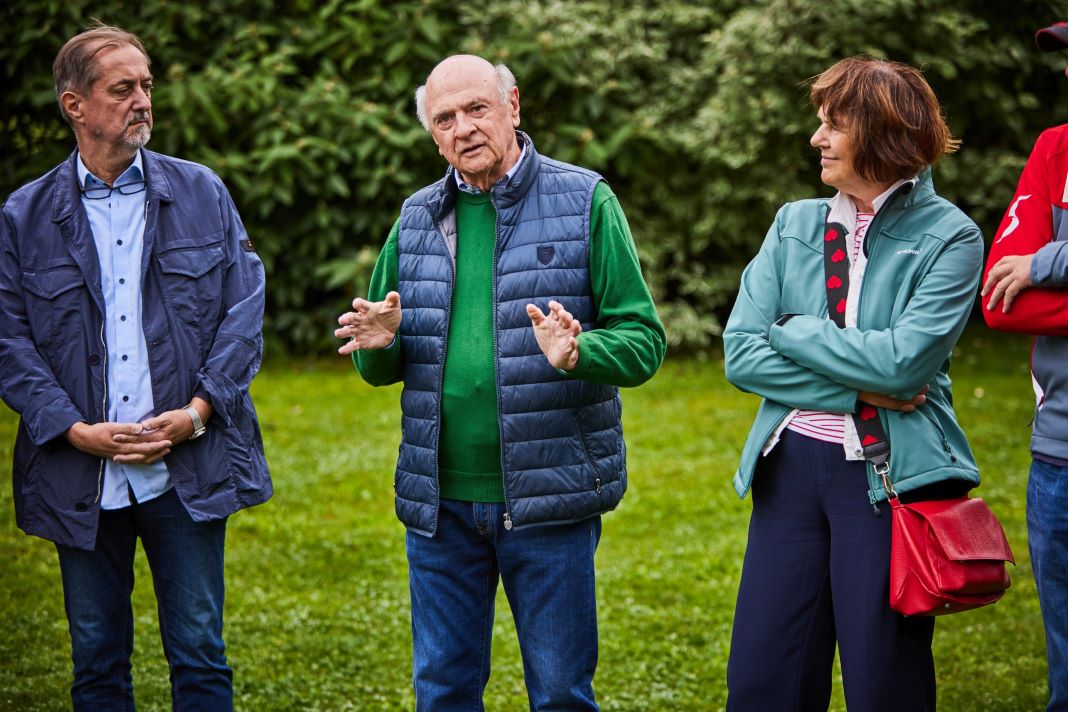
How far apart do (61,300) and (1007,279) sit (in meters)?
2.53

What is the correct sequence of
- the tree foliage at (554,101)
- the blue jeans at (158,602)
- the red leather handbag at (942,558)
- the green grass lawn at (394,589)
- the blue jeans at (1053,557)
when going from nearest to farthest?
1. the red leather handbag at (942,558)
2. the blue jeans at (1053,557)
3. the blue jeans at (158,602)
4. the green grass lawn at (394,589)
5. the tree foliage at (554,101)

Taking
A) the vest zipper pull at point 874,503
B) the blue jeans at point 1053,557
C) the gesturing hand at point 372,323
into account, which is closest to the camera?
the vest zipper pull at point 874,503

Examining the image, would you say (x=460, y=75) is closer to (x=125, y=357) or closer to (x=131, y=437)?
(x=125, y=357)

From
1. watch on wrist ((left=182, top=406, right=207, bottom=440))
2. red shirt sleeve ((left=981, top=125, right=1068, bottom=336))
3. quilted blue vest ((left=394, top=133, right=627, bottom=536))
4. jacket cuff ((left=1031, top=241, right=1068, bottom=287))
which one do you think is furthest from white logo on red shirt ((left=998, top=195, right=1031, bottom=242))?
watch on wrist ((left=182, top=406, right=207, bottom=440))

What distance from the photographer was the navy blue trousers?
2.93 meters

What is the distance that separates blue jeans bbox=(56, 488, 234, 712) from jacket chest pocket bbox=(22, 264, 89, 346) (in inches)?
20.6

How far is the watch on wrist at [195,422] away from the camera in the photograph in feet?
11.1

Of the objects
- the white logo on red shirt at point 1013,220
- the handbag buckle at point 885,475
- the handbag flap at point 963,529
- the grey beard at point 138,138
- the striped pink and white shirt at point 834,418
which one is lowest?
the handbag flap at point 963,529

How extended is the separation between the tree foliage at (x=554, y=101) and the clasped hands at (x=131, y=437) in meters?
6.00

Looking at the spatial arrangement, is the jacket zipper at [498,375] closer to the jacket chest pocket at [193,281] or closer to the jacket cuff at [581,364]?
the jacket cuff at [581,364]

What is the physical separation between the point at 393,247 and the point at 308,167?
6.11 m

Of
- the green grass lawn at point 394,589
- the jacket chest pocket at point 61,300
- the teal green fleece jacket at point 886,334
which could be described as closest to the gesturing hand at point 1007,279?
the teal green fleece jacket at point 886,334

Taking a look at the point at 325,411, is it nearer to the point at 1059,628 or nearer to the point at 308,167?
the point at 308,167

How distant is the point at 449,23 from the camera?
9.80 metres
